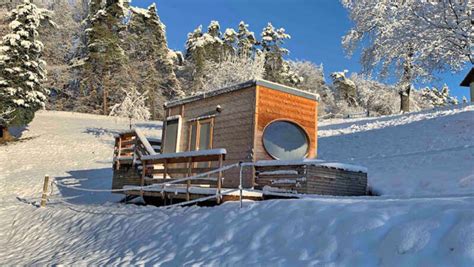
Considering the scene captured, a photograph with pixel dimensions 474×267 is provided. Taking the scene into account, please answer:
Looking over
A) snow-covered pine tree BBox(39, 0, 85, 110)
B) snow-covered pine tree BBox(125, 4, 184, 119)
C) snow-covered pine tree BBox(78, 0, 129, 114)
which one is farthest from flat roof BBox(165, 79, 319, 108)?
snow-covered pine tree BBox(39, 0, 85, 110)

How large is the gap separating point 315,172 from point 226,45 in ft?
121

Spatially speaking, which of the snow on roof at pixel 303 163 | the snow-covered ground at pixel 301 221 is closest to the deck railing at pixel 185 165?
the snow-covered ground at pixel 301 221

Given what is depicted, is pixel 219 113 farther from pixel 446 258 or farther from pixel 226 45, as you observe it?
pixel 226 45

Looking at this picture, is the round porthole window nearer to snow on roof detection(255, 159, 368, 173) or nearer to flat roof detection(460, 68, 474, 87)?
snow on roof detection(255, 159, 368, 173)

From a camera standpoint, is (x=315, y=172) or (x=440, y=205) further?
(x=315, y=172)

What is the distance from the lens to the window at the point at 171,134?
13113 mm

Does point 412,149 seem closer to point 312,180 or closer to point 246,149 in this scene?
point 246,149

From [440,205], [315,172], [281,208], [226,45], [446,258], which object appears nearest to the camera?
[446,258]

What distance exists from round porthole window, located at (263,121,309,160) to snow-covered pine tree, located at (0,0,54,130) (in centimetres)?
1943

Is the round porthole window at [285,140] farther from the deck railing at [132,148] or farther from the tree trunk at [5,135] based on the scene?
the tree trunk at [5,135]

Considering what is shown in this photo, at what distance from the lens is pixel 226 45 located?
145 ft

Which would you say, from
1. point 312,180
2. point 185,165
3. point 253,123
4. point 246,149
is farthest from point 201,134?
point 312,180

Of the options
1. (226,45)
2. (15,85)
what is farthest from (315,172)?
(226,45)

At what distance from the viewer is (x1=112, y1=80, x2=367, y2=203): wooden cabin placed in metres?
9.12
